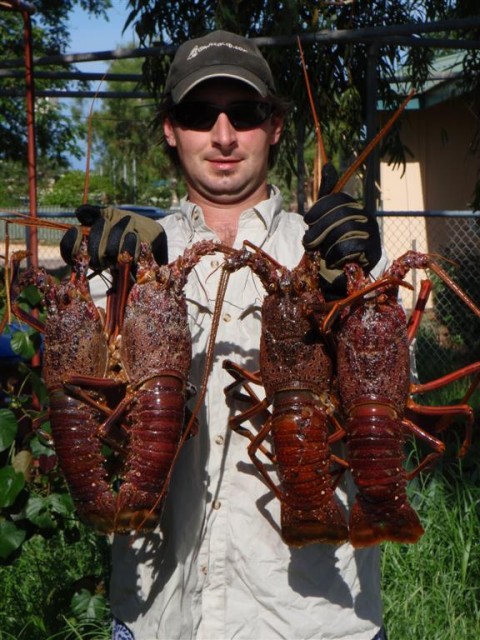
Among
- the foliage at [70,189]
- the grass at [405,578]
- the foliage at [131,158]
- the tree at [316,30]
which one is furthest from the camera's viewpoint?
the foliage at [70,189]

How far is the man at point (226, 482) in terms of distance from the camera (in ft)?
7.99

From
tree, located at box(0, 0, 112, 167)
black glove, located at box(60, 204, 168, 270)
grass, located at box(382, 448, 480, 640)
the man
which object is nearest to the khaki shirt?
the man

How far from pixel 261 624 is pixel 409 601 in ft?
5.83

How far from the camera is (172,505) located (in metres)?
2.51

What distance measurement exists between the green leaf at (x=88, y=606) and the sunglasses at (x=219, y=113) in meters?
2.19

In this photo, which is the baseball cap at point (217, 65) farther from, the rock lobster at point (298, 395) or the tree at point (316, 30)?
the tree at point (316, 30)

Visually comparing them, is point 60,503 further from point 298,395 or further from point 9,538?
point 298,395

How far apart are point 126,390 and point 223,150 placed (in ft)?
2.51

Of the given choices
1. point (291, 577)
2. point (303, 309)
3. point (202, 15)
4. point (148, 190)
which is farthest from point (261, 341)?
point (148, 190)

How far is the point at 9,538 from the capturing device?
3.28 m

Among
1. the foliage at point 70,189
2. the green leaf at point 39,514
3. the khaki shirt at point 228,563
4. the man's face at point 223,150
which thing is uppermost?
the foliage at point 70,189

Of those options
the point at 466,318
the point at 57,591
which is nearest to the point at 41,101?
the point at 466,318

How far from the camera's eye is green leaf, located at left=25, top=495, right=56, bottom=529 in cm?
334

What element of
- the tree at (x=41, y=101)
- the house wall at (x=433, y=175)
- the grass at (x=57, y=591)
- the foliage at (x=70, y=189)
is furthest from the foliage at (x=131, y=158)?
the grass at (x=57, y=591)
